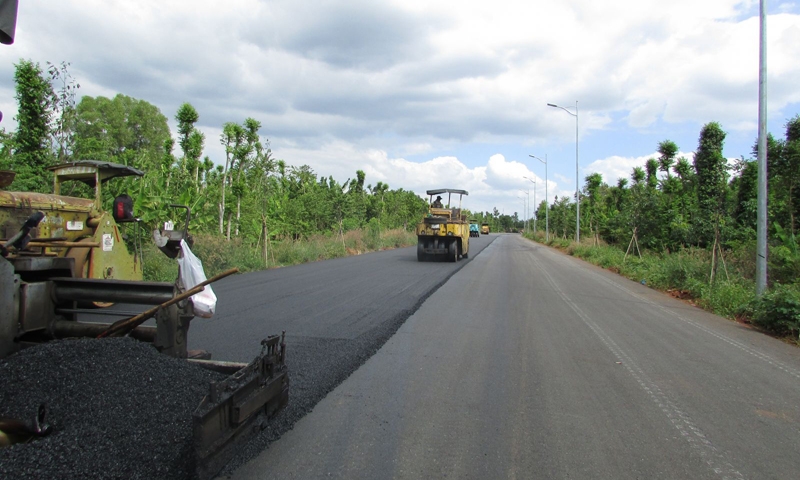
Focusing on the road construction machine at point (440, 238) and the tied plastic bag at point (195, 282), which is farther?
the road construction machine at point (440, 238)

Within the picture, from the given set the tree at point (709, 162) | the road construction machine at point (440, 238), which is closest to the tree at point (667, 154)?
the tree at point (709, 162)

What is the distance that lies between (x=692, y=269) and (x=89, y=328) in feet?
46.4

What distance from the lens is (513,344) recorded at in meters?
6.85

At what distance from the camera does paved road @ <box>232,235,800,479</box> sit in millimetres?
3471

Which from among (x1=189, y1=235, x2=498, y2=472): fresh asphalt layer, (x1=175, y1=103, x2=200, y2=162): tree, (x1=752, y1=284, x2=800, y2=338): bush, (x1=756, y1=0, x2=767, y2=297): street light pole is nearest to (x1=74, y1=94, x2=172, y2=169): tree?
(x1=175, y1=103, x2=200, y2=162): tree

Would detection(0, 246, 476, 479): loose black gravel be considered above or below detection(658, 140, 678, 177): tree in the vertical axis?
below

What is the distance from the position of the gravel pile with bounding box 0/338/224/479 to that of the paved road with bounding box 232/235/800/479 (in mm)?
576

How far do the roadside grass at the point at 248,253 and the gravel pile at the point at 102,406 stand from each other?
30.5 feet

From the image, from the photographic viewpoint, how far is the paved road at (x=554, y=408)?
137 inches

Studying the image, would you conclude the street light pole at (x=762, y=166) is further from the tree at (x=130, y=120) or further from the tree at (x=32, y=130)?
the tree at (x=130, y=120)

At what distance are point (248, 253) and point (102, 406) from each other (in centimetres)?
1495

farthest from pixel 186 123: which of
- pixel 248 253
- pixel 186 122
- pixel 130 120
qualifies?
pixel 130 120

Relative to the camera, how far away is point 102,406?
10.4ft

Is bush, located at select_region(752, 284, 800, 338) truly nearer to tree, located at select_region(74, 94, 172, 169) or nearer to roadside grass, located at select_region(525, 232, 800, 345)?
roadside grass, located at select_region(525, 232, 800, 345)
